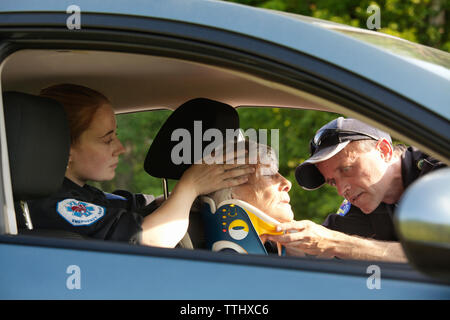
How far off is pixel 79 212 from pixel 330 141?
4.30ft

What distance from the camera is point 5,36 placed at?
5.79ft

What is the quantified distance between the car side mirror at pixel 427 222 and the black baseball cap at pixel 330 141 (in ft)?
5.07

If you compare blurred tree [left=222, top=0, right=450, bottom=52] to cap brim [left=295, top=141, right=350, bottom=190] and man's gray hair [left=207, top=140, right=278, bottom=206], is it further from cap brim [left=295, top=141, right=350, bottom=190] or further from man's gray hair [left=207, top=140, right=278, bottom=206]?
man's gray hair [left=207, top=140, right=278, bottom=206]

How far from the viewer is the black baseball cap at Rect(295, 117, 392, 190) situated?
288 cm

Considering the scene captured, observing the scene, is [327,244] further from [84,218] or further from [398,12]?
[398,12]

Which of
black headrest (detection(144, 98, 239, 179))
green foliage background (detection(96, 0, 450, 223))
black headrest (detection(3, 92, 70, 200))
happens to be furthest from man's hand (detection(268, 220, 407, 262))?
green foliage background (detection(96, 0, 450, 223))

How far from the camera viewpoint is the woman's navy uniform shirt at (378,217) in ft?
9.14

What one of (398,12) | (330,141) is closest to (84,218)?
(330,141)

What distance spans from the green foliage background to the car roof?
2.26 meters

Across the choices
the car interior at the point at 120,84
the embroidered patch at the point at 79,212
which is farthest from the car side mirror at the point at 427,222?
the embroidered patch at the point at 79,212

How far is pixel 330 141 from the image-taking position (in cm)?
301

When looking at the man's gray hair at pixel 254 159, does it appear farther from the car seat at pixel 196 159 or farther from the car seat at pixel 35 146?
the car seat at pixel 35 146
